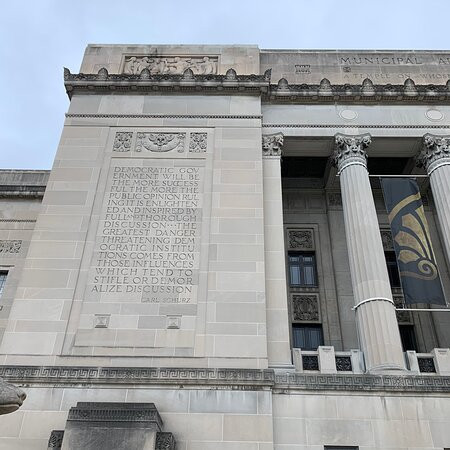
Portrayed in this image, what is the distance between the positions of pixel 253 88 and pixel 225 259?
860cm

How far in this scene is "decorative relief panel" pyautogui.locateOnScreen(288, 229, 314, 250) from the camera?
23.7 metres

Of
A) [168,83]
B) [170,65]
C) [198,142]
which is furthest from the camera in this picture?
[170,65]

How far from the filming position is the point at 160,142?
21.2m

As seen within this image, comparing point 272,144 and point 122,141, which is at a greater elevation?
point 272,144

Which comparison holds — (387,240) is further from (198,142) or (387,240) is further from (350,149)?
(198,142)

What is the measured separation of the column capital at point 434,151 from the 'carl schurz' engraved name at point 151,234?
9.44 meters

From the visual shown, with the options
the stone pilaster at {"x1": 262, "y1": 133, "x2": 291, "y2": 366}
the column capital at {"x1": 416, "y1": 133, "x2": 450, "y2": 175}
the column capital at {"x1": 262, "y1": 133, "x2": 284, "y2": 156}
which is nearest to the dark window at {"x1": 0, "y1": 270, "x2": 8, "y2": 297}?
the stone pilaster at {"x1": 262, "y1": 133, "x2": 291, "y2": 366}

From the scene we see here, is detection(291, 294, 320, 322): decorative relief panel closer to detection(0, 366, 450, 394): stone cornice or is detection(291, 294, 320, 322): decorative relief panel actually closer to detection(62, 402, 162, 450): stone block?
detection(0, 366, 450, 394): stone cornice

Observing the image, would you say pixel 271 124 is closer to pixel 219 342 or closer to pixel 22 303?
pixel 219 342

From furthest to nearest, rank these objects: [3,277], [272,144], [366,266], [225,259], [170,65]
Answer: [170,65] < [272,144] < [3,277] < [366,266] < [225,259]

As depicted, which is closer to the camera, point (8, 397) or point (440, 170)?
point (8, 397)

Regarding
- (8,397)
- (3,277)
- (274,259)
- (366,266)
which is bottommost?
(8,397)

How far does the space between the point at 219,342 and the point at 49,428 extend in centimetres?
536

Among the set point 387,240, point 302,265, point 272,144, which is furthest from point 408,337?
point 272,144
